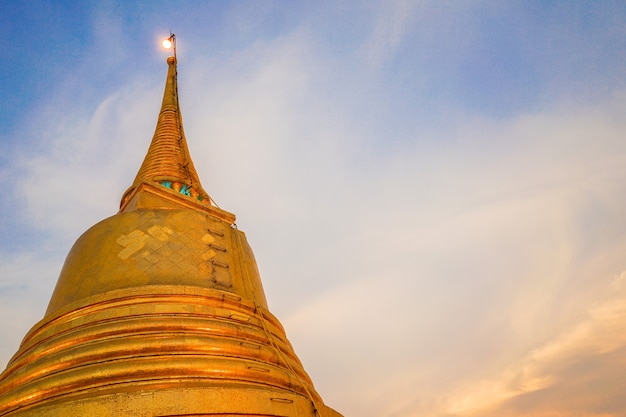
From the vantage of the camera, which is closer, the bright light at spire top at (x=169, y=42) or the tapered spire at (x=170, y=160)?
the tapered spire at (x=170, y=160)

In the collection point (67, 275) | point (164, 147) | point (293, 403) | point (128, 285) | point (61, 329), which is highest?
point (164, 147)

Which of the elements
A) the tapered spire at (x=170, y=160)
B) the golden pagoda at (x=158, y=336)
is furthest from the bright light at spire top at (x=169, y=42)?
the golden pagoda at (x=158, y=336)

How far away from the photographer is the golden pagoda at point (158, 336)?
11.1 feet

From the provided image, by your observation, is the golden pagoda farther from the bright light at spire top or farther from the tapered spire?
the bright light at spire top

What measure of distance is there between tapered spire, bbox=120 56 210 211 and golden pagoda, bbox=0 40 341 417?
2255 mm

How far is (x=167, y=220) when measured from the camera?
18.8 feet

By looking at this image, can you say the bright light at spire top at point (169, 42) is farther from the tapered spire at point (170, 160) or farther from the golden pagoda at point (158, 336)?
the golden pagoda at point (158, 336)

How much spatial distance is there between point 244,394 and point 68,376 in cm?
142

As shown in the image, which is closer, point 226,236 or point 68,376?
point 68,376

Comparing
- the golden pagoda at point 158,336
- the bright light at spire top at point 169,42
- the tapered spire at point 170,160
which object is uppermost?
the bright light at spire top at point 169,42

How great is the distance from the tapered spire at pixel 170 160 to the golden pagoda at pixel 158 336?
226 cm

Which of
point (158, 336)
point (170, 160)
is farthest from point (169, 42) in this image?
point (158, 336)

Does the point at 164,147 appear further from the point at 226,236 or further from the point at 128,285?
the point at 128,285

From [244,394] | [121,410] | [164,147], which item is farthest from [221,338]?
[164,147]
